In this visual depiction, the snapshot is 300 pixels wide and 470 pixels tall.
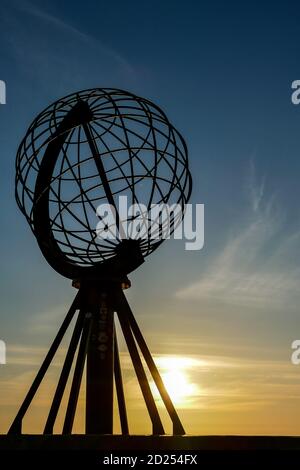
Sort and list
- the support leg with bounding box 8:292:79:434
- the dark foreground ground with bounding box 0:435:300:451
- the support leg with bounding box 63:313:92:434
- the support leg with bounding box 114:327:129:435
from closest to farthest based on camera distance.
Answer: the dark foreground ground with bounding box 0:435:300:451 < the support leg with bounding box 63:313:92:434 < the support leg with bounding box 8:292:79:434 < the support leg with bounding box 114:327:129:435

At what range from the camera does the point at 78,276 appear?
15859 millimetres

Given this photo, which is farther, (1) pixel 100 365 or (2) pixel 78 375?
(2) pixel 78 375

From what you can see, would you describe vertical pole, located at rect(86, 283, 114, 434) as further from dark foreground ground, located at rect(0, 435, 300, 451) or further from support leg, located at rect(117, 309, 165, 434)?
dark foreground ground, located at rect(0, 435, 300, 451)

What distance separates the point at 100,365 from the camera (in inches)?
612

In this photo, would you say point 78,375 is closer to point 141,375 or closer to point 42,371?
point 42,371

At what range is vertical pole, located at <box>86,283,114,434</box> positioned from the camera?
15.3 metres

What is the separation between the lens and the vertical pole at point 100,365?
1529cm

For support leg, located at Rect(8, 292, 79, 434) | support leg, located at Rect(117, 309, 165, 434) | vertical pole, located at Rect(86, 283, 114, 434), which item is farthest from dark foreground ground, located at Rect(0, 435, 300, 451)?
vertical pole, located at Rect(86, 283, 114, 434)
